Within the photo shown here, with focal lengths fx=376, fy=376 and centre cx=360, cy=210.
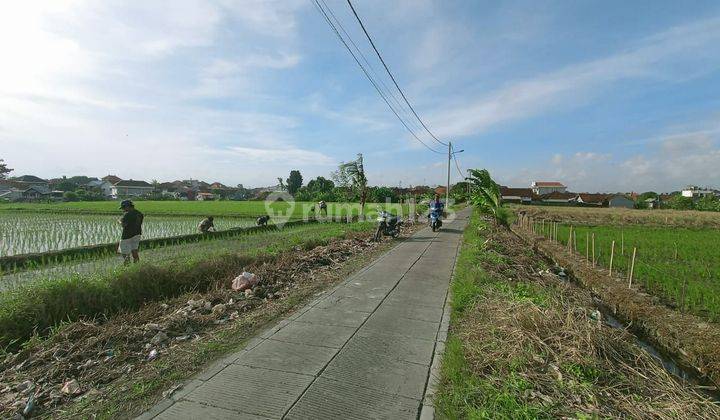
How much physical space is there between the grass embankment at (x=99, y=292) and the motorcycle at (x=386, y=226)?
19.1ft

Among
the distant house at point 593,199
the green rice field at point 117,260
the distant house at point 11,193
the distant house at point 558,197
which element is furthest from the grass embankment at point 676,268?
the distant house at point 11,193

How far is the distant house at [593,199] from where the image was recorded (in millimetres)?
72000

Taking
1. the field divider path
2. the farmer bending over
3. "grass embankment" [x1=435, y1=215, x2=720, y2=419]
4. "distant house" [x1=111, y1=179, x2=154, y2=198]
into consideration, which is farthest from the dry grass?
"distant house" [x1=111, y1=179, x2=154, y2=198]

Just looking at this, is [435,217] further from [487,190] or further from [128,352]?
[128,352]

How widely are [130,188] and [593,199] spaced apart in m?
94.3

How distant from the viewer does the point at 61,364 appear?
3.79 metres

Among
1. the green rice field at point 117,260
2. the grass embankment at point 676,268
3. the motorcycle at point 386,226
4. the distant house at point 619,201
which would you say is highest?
the distant house at point 619,201

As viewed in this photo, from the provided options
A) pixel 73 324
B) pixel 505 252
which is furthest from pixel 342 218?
pixel 73 324

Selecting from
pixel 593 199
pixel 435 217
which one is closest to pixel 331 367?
A: pixel 435 217

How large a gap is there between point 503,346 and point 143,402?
330 cm

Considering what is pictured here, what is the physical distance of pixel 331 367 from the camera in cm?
368

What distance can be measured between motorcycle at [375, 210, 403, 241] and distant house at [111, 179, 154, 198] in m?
77.9

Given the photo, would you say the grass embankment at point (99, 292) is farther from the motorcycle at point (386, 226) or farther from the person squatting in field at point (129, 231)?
the motorcycle at point (386, 226)

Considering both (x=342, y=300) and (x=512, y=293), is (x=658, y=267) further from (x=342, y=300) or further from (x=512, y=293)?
(x=342, y=300)
